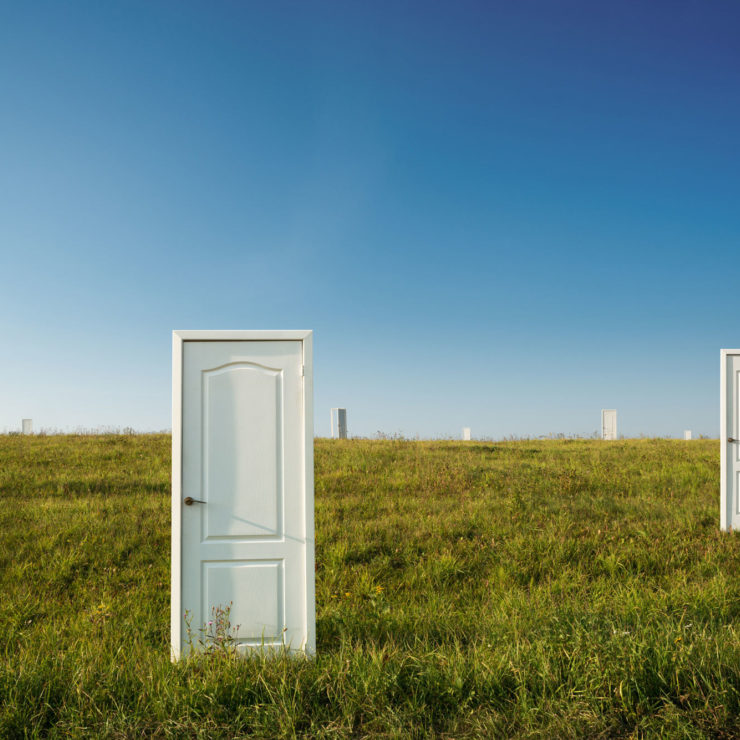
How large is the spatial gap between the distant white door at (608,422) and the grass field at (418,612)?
36.3ft

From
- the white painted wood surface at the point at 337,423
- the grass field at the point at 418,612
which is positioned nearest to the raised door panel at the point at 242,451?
the grass field at the point at 418,612

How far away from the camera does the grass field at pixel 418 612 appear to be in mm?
3736

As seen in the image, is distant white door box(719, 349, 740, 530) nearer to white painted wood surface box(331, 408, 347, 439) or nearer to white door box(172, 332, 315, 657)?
white door box(172, 332, 315, 657)

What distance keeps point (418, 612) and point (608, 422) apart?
68.0ft

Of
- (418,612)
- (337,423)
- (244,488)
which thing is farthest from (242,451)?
(337,423)

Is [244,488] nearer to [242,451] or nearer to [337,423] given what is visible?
[242,451]

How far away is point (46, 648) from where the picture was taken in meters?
4.97

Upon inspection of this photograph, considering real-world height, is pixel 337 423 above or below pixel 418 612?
above

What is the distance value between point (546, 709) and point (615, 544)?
483cm

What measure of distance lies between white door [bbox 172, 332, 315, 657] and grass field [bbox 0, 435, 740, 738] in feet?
1.49

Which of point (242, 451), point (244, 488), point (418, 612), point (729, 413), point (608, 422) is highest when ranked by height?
point (729, 413)

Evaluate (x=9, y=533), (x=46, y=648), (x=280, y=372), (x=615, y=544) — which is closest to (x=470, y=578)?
(x=615, y=544)

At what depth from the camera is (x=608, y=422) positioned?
938 inches

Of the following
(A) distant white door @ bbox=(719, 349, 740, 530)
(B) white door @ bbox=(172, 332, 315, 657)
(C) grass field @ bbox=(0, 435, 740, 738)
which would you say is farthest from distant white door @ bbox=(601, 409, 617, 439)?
(B) white door @ bbox=(172, 332, 315, 657)
